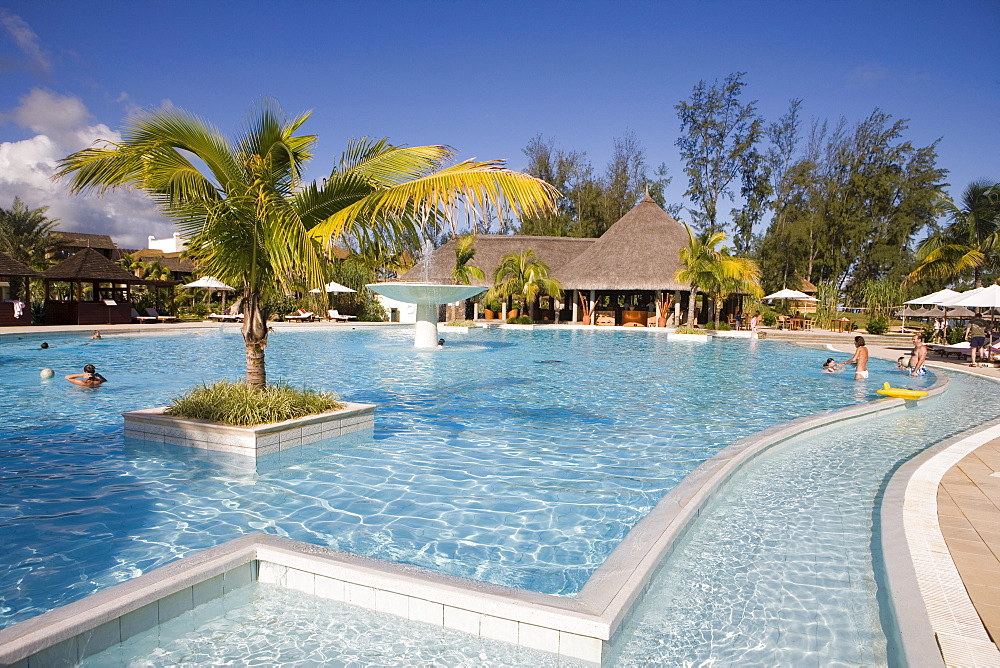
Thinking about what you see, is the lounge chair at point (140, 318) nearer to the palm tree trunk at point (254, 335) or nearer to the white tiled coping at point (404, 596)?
the palm tree trunk at point (254, 335)

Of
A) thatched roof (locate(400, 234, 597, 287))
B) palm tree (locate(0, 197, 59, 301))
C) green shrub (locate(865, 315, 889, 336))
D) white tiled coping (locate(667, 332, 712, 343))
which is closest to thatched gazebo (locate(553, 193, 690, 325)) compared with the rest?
thatched roof (locate(400, 234, 597, 287))

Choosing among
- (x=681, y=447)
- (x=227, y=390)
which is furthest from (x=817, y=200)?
(x=227, y=390)

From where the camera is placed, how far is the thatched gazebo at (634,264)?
101 feet

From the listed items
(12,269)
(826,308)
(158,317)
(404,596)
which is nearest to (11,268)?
(12,269)

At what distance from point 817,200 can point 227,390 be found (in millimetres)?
43845

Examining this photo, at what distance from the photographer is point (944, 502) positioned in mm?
4676

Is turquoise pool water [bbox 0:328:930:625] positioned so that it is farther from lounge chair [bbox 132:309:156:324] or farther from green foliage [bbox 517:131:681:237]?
green foliage [bbox 517:131:681:237]

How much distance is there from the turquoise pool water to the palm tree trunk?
1.01 m

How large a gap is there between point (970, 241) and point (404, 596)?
2663 centimetres

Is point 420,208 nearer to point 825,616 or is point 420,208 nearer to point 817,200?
point 825,616

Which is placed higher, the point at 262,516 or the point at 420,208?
the point at 420,208

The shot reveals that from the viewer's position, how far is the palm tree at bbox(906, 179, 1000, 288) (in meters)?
20.9

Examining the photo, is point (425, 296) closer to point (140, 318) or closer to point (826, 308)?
point (140, 318)

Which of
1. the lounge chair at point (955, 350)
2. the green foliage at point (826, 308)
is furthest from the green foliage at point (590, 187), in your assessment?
the lounge chair at point (955, 350)
